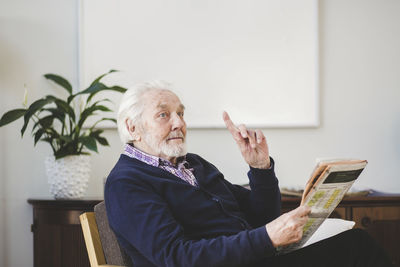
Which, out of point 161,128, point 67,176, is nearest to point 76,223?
point 67,176

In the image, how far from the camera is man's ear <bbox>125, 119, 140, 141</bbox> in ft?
A: 6.37

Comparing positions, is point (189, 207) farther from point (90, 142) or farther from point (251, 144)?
point (90, 142)

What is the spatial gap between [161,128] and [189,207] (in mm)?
309

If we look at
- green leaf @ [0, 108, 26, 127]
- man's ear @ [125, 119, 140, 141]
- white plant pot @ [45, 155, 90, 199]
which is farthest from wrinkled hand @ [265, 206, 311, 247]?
green leaf @ [0, 108, 26, 127]

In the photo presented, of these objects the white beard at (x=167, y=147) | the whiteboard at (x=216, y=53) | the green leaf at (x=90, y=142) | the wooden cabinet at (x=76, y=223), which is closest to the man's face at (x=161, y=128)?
the white beard at (x=167, y=147)

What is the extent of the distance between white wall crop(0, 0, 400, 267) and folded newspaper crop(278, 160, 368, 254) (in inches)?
57.3

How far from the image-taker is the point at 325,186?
Result: 5.15 feet

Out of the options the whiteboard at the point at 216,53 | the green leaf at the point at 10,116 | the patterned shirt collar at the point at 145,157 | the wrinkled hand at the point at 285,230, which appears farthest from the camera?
the whiteboard at the point at 216,53

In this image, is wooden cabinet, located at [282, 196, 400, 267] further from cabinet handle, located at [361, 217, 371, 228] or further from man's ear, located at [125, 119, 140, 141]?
man's ear, located at [125, 119, 140, 141]

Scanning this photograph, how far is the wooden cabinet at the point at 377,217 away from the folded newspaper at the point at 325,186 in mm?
1089

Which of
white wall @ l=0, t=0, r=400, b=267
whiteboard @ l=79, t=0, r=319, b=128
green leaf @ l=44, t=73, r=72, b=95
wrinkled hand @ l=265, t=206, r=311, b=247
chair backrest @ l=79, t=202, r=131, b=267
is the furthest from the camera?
whiteboard @ l=79, t=0, r=319, b=128

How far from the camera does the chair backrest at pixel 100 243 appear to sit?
1.75m

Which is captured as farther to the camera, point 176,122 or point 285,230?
point 176,122

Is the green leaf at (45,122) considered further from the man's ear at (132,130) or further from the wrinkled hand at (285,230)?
the wrinkled hand at (285,230)
